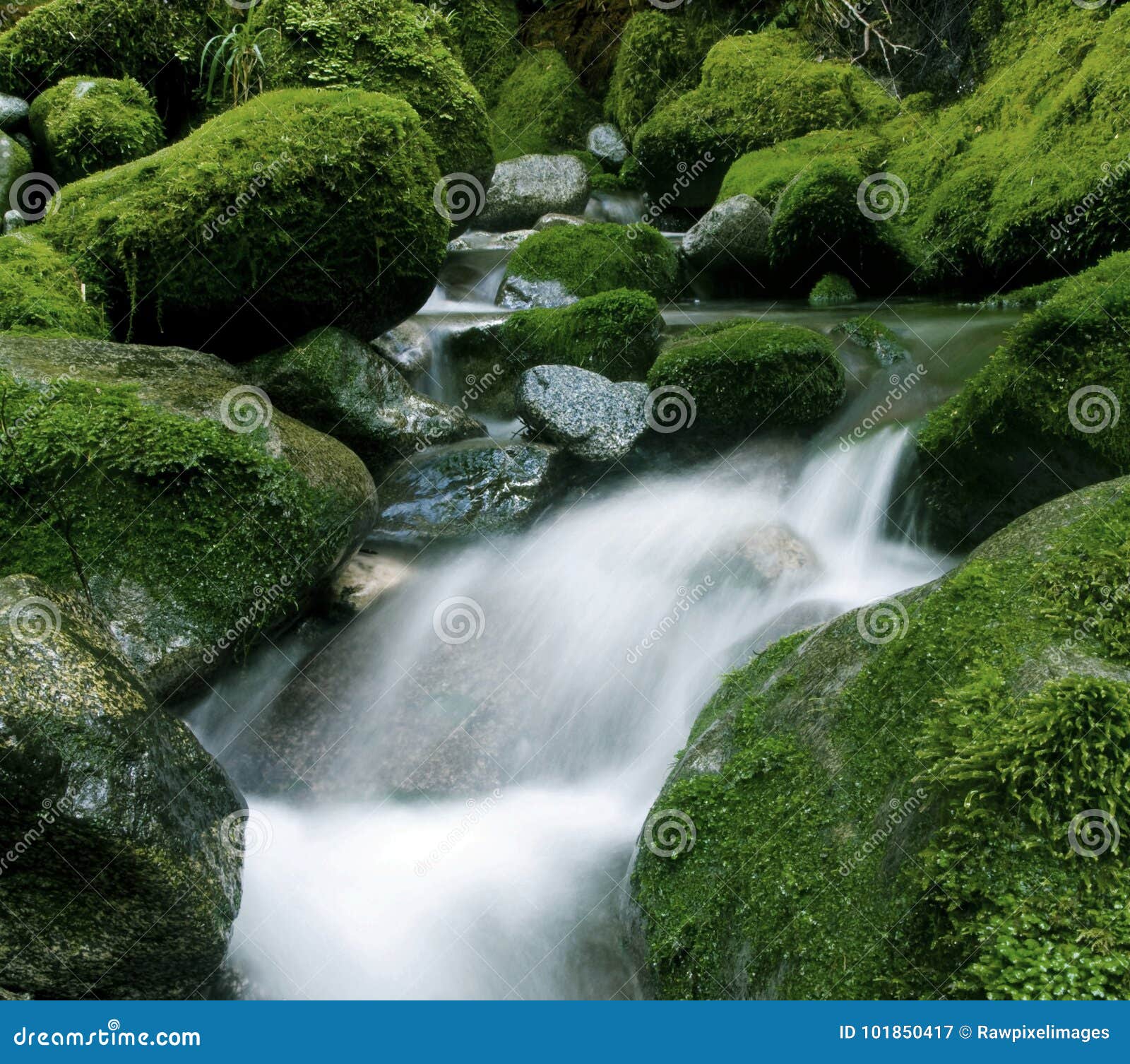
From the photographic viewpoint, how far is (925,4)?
12.6 m

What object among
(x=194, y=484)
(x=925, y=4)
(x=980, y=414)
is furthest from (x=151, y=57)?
(x=980, y=414)

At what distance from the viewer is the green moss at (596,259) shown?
997 centimetres

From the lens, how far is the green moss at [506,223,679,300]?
997 cm

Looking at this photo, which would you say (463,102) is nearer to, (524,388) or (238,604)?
(524,388)

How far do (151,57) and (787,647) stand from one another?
11.3 meters

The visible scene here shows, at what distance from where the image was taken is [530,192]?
13.7 m

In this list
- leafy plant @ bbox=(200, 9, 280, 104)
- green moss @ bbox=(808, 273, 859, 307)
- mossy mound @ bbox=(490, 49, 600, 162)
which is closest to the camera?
leafy plant @ bbox=(200, 9, 280, 104)

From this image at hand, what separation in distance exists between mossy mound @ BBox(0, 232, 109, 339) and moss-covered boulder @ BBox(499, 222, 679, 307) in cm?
454

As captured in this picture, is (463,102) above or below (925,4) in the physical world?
above

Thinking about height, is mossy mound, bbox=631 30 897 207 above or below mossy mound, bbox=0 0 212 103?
below

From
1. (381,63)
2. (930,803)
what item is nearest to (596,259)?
(381,63)

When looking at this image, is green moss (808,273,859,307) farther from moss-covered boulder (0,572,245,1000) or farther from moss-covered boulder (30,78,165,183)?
moss-covered boulder (0,572,245,1000)

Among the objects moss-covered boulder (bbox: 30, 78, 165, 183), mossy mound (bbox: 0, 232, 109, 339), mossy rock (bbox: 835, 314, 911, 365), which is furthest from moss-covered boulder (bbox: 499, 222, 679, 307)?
mossy mound (bbox: 0, 232, 109, 339)

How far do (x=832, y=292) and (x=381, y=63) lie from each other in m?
5.27
